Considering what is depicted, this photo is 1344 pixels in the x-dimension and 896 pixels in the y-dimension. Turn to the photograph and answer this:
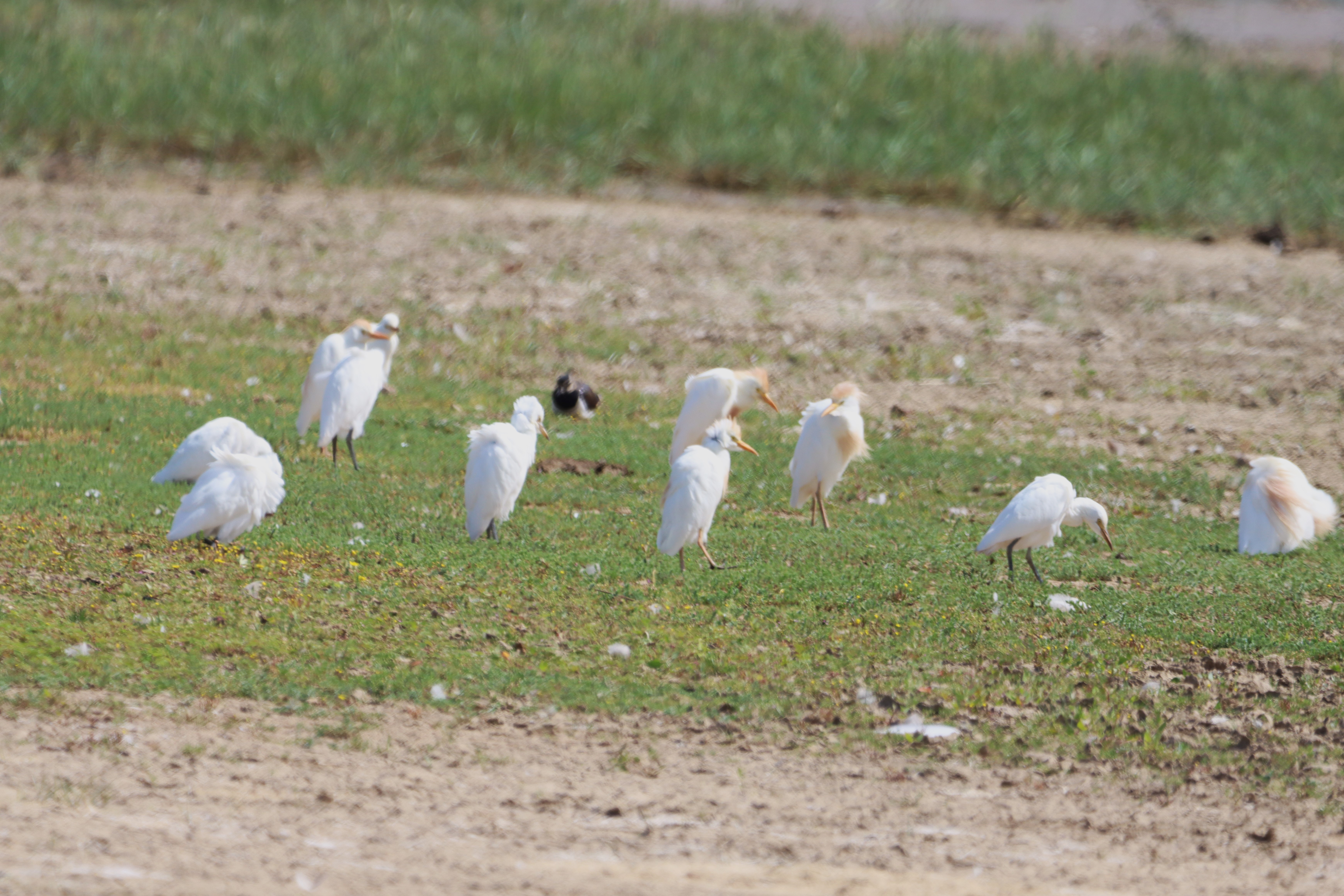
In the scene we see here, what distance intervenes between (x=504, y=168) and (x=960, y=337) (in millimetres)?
5849

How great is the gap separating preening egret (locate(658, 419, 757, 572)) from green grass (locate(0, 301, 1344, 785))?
199mm

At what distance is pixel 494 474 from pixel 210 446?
179cm

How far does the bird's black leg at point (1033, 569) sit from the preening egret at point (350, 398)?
14.1 ft

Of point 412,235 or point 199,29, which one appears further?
point 199,29

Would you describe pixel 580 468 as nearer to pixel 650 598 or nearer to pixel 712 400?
pixel 712 400

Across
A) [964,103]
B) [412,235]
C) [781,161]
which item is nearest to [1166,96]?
[964,103]

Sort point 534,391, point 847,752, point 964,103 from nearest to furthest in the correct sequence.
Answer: point 847,752
point 534,391
point 964,103

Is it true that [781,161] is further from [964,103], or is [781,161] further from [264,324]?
[264,324]

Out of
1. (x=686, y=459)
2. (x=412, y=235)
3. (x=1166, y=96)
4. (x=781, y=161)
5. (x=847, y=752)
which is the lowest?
(x=847, y=752)

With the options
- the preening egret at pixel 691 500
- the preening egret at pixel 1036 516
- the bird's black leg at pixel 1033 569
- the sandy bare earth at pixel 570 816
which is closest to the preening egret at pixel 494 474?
the preening egret at pixel 691 500

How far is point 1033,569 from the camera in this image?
863 centimetres

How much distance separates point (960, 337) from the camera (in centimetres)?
1526

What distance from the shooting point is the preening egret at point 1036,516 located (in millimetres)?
8219

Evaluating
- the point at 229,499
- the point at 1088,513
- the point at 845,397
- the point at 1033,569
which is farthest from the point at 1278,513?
the point at 229,499
